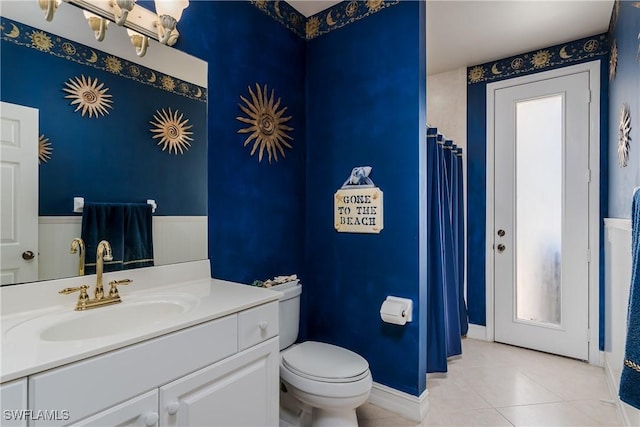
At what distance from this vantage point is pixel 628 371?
95cm

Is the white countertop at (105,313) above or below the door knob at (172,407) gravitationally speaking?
above

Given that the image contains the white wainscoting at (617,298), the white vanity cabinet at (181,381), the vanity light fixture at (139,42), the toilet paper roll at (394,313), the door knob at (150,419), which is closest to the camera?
the white vanity cabinet at (181,381)

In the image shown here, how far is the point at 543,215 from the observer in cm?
270

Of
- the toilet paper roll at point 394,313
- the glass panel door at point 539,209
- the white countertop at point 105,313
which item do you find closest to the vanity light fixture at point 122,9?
the white countertop at point 105,313

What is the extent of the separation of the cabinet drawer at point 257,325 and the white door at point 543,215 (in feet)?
7.75

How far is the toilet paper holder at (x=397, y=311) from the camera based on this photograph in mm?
1790

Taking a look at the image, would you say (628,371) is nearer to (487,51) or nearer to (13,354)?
(13,354)

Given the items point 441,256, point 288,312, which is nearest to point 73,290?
point 288,312

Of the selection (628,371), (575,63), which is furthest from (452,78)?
(628,371)

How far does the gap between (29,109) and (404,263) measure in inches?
71.4

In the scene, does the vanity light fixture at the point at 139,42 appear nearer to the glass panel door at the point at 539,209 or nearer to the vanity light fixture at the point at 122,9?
the vanity light fixture at the point at 122,9

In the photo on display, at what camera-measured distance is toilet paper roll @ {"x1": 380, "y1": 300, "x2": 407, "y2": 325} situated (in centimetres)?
179

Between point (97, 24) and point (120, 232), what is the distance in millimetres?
845

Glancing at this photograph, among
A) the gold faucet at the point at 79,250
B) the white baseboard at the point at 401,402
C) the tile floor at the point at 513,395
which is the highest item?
the gold faucet at the point at 79,250
